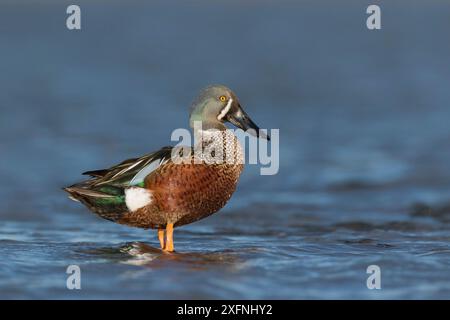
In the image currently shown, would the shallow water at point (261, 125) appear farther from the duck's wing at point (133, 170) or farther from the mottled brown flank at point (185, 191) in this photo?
the duck's wing at point (133, 170)

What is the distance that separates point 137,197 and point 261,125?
388 inches

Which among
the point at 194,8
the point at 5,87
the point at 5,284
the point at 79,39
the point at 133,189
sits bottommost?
the point at 5,284

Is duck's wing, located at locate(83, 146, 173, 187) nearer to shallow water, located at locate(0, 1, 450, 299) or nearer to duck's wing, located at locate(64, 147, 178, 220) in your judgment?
duck's wing, located at locate(64, 147, 178, 220)

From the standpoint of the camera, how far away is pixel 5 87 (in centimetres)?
2061

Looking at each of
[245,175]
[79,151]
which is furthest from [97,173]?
[79,151]

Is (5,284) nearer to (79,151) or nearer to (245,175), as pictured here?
(245,175)

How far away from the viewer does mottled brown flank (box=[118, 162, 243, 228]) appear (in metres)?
7.22

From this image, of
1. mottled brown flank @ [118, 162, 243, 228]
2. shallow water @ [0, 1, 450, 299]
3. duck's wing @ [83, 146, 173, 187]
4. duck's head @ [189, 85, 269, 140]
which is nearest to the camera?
shallow water @ [0, 1, 450, 299]

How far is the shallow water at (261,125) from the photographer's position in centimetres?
691

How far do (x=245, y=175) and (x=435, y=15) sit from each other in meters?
22.6

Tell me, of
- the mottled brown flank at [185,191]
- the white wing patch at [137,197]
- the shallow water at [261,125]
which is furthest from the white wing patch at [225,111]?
the shallow water at [261,125]

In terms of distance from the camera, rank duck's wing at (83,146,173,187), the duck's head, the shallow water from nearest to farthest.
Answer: the shallow water < duck's wing at (83,146,173,187) < the duck's head

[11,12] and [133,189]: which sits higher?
[11,12]

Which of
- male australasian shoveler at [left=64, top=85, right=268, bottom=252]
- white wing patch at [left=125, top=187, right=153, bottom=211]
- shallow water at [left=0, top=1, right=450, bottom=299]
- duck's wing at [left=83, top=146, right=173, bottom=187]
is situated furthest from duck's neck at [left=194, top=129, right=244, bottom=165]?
shallow water at [left=0, top=1, right=450, bottom=299]
